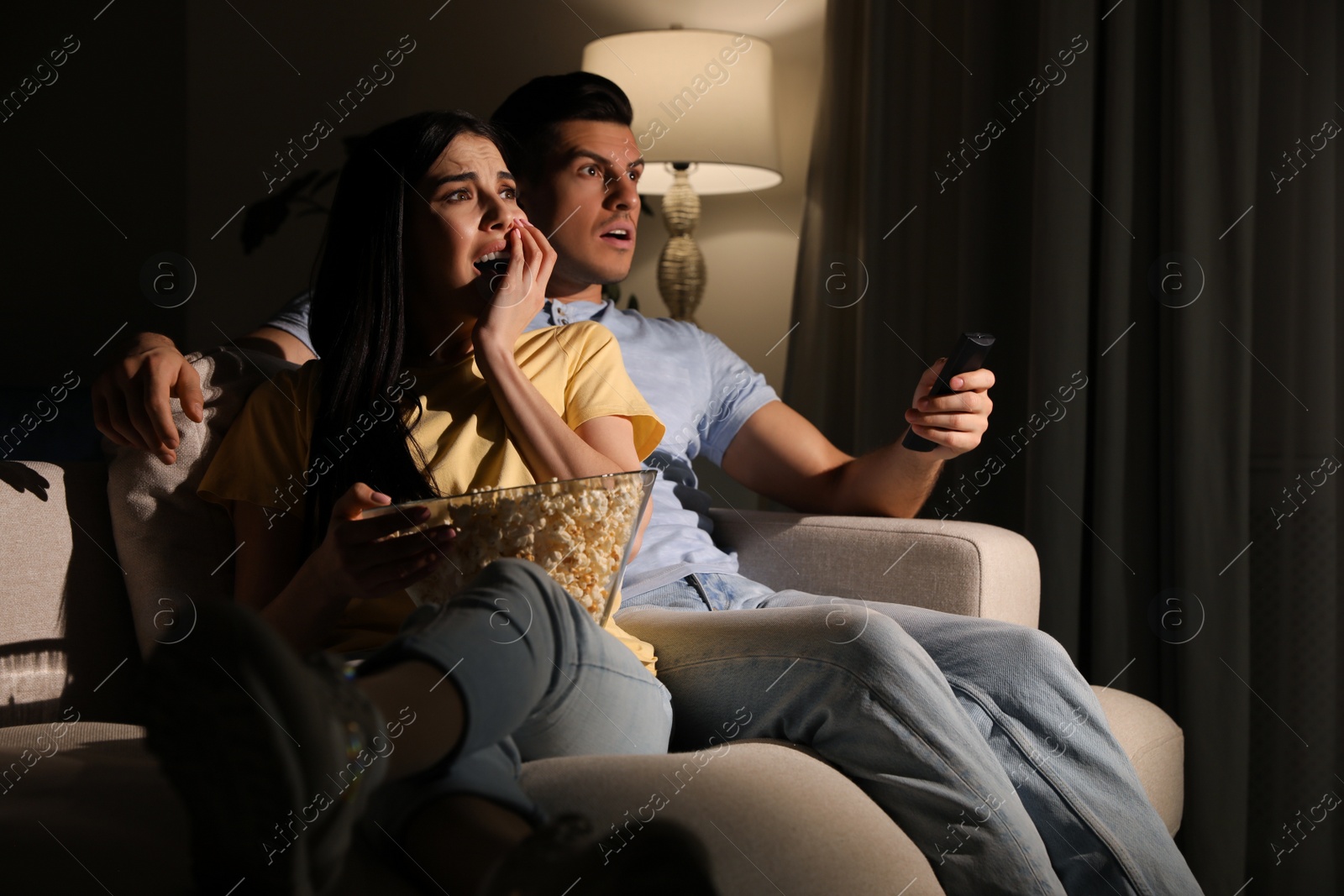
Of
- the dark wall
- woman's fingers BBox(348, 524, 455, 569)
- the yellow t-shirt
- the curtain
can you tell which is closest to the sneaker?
woman's fingers BBox(348, 524, 455, 569)

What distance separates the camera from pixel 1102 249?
1.71 meters

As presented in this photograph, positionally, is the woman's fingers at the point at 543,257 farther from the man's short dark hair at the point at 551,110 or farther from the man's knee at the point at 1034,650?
the man's knee at the point at 1034,650

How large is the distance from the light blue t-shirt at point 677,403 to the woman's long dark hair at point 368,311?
0.90 feet

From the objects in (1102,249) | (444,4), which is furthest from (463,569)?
(444,4)

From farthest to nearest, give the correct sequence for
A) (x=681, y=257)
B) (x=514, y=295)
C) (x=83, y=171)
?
(x=83, y=171), (x=681, y=257), (x=514, y=295)

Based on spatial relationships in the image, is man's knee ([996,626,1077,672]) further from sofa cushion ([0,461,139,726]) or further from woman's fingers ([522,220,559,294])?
sofa cushion ([0,461,139,726])

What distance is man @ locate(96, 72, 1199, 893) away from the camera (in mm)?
825

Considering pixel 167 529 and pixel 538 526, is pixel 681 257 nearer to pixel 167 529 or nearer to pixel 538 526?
pixel 167 529

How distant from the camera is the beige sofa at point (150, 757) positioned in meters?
0.62

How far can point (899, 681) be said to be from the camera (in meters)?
0.85

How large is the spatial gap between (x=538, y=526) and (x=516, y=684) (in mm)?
157

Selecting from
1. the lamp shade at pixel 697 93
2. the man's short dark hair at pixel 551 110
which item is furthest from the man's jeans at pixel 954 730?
the lamp shade at pixel 697 93

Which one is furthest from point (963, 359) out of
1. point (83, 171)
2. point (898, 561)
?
point (83, 171)

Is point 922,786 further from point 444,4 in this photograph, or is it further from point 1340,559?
point 444,4
